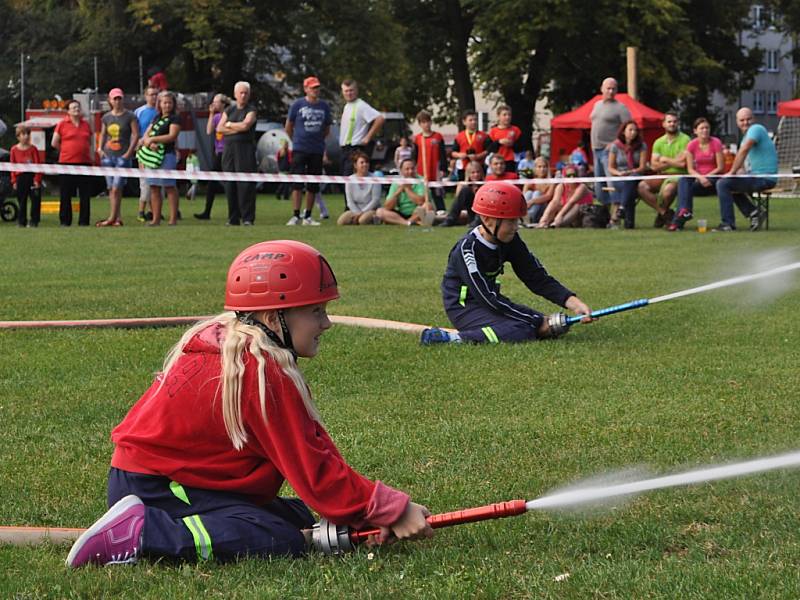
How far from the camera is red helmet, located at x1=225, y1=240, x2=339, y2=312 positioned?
4.28m

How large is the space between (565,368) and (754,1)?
170 ft

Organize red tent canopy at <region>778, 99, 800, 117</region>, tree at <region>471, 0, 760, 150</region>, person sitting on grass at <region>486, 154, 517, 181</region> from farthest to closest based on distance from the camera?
tree at <region>471, 0, 760, 150</region> → red tent canopy at <region>778, 99, 800, 117</region> → person sitting on grass at <region>486, 154, 517, 181</region>

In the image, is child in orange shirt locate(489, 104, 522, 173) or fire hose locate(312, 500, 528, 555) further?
child in orange shirt locate(489, 104, 522, 173)

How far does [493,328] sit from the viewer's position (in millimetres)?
9172

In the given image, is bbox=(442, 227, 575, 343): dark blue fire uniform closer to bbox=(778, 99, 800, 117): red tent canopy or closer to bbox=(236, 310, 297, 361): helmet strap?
bbox=(236, 310, 297, 361): helmet strap

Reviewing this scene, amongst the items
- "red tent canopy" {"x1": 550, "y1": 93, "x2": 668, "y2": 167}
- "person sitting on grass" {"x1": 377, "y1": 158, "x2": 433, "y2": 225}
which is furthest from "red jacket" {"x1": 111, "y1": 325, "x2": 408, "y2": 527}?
"red tent canopy" {"x1": 550, "y1": 93, "x2": 668, "y2": 167}

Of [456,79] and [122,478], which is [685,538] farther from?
[456,79]

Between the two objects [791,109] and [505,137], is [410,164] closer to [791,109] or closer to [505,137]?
[505,137]

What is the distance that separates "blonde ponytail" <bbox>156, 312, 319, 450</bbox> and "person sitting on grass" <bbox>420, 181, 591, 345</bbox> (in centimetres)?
483

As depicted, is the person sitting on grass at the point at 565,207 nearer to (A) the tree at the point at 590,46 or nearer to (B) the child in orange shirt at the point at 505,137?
(B) the child in orange shirt at the point at 505,137

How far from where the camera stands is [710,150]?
20.9 metres

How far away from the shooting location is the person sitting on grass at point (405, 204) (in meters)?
22.8

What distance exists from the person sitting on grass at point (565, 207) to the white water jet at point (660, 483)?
1627 cm

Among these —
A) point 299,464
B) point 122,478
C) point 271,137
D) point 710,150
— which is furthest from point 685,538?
point 271,137
